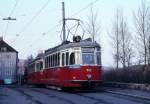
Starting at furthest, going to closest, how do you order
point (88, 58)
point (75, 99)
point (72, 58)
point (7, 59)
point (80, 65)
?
point (7, 59)
point (72, 58)
point (88, 58)
point (80, 65)
point (75, 99)

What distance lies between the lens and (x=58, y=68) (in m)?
30.0

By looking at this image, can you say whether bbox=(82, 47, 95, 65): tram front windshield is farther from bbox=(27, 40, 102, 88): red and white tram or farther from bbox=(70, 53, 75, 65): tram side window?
bbox=(70, 53, 75, 65): tram side window

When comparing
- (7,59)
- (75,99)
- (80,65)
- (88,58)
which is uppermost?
(7,59)

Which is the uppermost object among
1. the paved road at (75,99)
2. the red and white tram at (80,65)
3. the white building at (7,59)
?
the white building at (7,59)

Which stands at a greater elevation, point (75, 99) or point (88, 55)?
point (88, 55)

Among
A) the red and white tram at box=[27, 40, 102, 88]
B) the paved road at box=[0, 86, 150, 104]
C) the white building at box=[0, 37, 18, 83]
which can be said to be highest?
the white building at box=[0, 37, 18, 83]

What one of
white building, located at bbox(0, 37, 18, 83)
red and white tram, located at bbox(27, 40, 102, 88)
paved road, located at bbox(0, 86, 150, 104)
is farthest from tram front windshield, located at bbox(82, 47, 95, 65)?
white building, located at bbox(0, 37, 18, 83)

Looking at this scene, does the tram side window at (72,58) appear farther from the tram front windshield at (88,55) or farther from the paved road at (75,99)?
the paved road at (75,99)

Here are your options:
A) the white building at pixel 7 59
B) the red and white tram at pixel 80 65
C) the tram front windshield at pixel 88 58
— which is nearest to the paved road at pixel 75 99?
the red and white tram at pixel 80 65

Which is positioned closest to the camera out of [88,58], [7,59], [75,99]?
[75,99]

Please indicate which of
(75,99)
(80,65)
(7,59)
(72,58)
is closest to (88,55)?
(80,65)

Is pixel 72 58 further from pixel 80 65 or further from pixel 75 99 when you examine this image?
pixel 75 99

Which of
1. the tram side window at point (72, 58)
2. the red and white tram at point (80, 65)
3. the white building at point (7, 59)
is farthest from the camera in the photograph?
the white building at point (7, 59)

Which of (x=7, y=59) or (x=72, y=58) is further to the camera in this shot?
(x=7, y=59)
